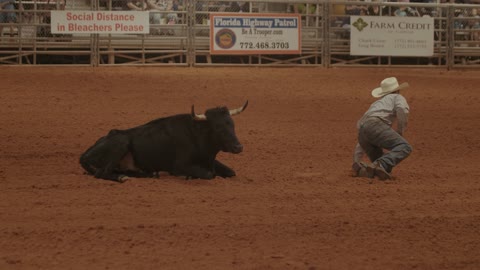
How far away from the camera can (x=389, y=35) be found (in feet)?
80.1

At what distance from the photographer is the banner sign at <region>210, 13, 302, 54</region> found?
23.2 meters

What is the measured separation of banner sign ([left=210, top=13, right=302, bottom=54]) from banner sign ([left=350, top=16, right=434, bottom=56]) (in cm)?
178

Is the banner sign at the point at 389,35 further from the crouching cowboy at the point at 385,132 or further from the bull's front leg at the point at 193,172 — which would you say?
the bull's front leg at the point at 193,172

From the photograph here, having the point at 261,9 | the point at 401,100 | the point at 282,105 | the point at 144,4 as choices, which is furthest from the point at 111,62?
Answer: the point at 401,100

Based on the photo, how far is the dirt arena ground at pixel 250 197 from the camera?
693 cm

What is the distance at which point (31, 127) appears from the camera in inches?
587

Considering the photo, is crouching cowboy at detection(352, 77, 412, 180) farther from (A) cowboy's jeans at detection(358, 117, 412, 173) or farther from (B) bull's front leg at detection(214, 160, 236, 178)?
(B) bull's front leg at detection(214, 160, 236, 178)

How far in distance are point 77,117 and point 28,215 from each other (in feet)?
25.8

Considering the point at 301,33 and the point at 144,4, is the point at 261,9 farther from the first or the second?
the point at 144,4

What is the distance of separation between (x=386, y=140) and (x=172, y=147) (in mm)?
2549

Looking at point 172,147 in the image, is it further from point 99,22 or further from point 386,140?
point 99,22

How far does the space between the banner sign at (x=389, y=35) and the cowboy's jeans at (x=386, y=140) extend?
14110 millimetres

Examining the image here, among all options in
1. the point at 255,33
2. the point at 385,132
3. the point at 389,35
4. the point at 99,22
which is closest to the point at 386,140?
the point at 385,132

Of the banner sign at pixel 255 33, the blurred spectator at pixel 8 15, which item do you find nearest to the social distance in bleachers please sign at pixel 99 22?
the blurred spectator at pixel 8 15
